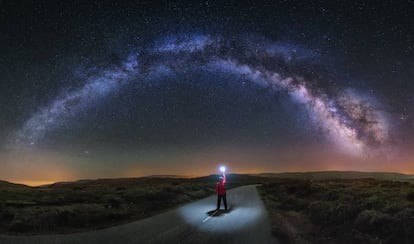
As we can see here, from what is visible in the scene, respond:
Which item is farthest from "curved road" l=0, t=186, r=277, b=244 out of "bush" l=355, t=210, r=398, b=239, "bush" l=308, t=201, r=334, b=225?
"bush" l=355, t=210, r=398, b=239

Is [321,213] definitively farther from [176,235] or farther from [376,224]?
[176,235]

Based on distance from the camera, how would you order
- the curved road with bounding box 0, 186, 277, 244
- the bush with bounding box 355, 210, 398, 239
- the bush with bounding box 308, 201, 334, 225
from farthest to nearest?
the bush with bounding box 308, 201, 334, 225
the bush with bounding box 355, 210, 398, 239
the curved road with bounding box 0, 186, 277, 244

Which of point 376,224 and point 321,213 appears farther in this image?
point 321,213

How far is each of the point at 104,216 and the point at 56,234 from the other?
602 centimetres

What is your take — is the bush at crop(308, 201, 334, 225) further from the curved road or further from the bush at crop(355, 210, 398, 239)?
the curved road

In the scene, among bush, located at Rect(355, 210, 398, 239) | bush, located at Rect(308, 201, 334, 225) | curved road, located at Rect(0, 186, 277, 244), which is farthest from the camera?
bush, located at Rect(308, 201, 334, 225)

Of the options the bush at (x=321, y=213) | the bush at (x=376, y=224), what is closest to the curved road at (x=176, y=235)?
the bush at (x=321, y=213)

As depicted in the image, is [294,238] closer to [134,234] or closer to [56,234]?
[134,234]

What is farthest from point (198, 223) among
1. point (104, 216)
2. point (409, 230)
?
point (409, 230)

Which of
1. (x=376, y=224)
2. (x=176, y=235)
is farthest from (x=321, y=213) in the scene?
(x=176, y=235)

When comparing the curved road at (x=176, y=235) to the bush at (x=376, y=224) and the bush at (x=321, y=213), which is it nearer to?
the bush at (x=321, y=213)

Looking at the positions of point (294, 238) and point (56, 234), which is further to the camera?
point (56, 234)

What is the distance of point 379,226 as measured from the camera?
1477cm

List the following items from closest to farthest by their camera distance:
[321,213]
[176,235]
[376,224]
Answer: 1. [176,235]
2. [376,224]
3. [321,213]
